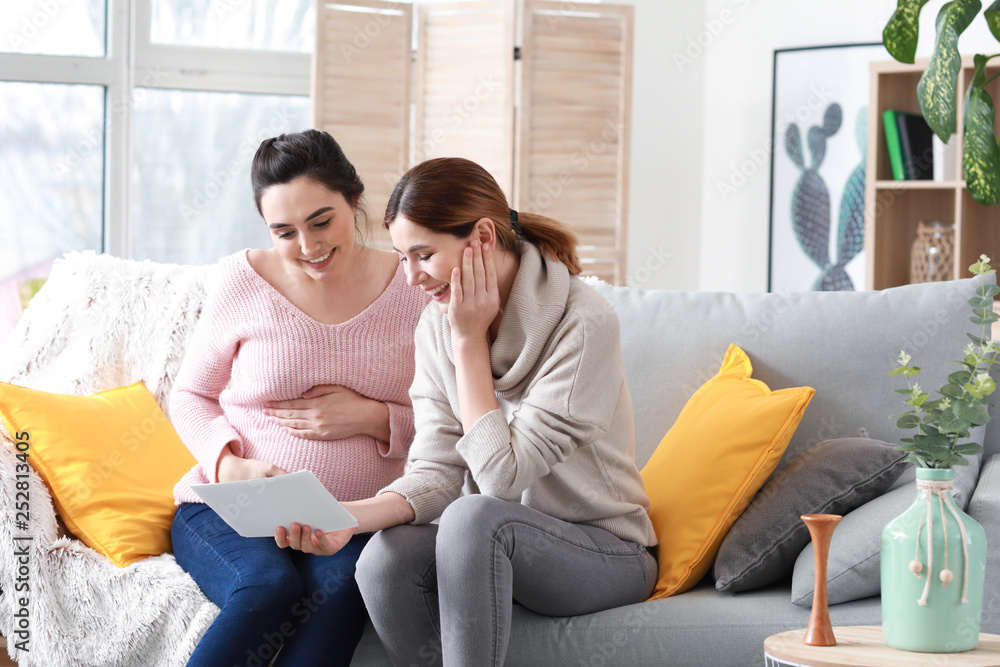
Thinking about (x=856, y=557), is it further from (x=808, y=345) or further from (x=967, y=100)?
(x=967, y=100)

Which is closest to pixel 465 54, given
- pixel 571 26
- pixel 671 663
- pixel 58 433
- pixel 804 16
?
pixel 571 26

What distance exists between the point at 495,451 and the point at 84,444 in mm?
862

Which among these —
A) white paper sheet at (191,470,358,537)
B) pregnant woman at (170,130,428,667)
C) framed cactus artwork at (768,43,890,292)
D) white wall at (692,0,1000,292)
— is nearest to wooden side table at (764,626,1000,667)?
white paper sheet at (191,470,358,537)

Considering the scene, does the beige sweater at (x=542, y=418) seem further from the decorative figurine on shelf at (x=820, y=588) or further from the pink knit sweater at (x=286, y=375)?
the decorative figurine on shelf at (x=820, y=588)

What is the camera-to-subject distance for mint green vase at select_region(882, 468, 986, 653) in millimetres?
1106

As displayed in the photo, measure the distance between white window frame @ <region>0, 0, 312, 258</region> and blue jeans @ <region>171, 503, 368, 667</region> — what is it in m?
2.67

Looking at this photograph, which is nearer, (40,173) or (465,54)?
(465,54)

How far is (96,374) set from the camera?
203 centimetres

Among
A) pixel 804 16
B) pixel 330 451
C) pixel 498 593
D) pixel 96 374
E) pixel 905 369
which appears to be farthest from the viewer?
pixel 804 16

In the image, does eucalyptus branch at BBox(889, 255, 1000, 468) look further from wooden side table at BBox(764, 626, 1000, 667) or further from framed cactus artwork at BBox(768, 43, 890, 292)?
framed cactus artwork at BBox(768, 43, 890, 292)

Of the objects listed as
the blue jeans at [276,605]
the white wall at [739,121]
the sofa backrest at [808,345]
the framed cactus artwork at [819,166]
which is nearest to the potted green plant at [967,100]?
the sofa backrest at [808,345]

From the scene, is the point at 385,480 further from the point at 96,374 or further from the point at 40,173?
the point at 40,173

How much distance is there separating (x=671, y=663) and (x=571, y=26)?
8.63 feet

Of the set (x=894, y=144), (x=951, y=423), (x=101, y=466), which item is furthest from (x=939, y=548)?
(x=894, y=144)
